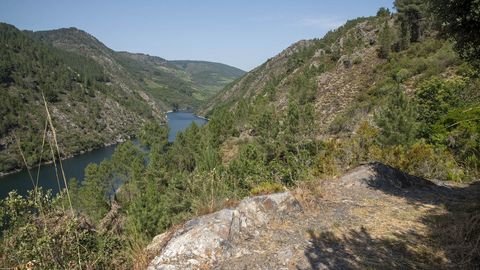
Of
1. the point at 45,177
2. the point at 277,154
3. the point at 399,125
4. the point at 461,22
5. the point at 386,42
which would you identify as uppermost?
the point at 386,42

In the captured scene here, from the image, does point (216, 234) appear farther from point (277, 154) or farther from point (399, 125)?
point (277, 154)

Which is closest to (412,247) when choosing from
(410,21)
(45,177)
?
(410,21)

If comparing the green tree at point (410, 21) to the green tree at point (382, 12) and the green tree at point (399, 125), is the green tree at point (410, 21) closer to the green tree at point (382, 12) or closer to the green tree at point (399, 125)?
the green tree at point (382, 12)

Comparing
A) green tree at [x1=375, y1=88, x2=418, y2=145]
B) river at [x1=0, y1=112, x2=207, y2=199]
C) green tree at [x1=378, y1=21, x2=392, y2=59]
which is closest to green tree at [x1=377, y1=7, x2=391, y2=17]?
green tree at [x1=378, y1=21, x2=392, y2=59]

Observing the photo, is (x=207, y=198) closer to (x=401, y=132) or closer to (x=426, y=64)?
(x=401, y=132)

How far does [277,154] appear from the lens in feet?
159

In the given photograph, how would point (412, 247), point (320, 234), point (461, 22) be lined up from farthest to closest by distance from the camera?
point (461, 22) → point (320, 234) → point (412, 247)

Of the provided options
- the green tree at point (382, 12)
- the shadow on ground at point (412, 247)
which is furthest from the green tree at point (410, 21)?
the shadow on ground at point (412, 247)

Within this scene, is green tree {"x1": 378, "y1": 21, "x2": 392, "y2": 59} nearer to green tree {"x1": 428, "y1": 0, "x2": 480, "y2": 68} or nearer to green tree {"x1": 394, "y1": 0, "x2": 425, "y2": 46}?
green tree {"x1": 394, "y1": 0, "x2": 425, "y2": 46}

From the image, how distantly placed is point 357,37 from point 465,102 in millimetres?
61983

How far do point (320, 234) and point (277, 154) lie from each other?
42149mm

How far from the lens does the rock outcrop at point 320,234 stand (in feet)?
18.3

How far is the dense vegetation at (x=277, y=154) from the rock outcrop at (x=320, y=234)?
2.00 feet

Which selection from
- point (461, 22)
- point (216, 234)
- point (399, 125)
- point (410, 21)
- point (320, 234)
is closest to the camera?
point (216, 234)
